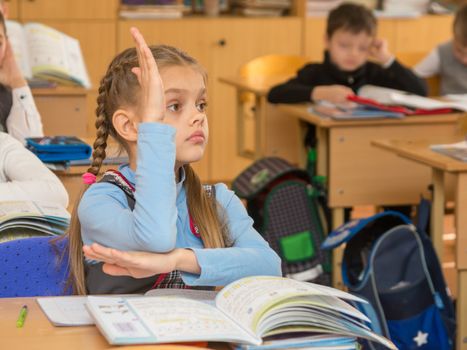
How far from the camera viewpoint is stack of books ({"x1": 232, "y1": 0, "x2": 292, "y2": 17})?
6.00 meters

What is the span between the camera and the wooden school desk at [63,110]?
3846mm

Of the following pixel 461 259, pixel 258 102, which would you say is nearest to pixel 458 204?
pixel 461 259

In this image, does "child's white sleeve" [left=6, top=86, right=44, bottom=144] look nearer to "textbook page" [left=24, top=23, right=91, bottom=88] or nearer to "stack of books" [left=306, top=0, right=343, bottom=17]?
"textbook page" [left=24, top=23, right=91, bottom=88]

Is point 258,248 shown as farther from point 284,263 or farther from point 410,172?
point 410,172

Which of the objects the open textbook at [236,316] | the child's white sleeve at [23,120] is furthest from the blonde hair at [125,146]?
the child's white sleeve at [23,120]

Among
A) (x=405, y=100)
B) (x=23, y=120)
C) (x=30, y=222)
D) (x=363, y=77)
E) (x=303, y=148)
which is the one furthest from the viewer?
(x=363, y=77)

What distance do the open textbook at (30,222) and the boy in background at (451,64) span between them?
2890 mm

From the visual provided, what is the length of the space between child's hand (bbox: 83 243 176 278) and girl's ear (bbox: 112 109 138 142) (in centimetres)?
30

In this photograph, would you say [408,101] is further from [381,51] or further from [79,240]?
[79,240]

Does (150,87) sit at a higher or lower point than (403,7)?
higher

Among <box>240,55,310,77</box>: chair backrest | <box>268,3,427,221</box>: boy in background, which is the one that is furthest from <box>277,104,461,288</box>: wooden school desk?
<box>240,55,310,77</box>: chair backrest

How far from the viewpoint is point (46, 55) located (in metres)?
4.09

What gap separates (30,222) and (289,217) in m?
1.90

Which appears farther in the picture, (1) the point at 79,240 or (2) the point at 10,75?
(2) the point at 10,75
